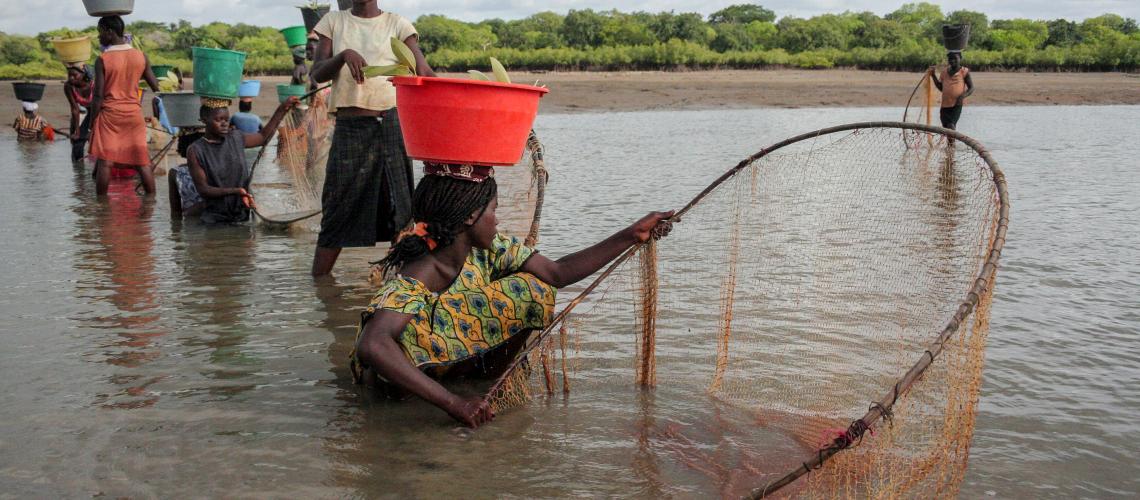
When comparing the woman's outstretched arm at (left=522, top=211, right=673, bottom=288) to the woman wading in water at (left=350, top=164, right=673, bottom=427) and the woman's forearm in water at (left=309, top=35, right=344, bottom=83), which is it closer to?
the woman wading in water at (left=350, top=164, right=673, bottom=427)

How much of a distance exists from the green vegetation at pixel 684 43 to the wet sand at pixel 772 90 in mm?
1009

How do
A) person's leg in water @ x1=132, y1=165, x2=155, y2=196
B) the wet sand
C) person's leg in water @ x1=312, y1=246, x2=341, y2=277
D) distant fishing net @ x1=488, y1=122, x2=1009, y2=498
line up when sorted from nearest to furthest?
1. distant fishing net @ x1=488, y1=122, x2=1009, y2=498
2. person's leg in water @ x1=312, y1=246, x2=341, y2=277
3. person's leg in water @ x1=132, y1=165, x2=155, y2=196
4. the wet sand

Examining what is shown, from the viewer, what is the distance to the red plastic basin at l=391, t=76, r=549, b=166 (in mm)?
2852

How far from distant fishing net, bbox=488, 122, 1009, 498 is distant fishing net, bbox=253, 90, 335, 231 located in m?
2.70

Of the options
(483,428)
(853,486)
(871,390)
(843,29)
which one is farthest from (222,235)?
(843,29)

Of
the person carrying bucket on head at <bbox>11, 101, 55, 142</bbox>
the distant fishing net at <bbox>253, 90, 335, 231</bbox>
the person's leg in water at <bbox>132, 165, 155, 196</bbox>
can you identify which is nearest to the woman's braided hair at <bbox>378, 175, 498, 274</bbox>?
the distant fishing net at <bbox>253, 90, 335, 231</bbox>

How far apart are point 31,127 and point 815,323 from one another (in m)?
13.0

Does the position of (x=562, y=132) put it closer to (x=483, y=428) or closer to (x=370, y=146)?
(x=370, y=146)

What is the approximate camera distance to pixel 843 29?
32562 mm

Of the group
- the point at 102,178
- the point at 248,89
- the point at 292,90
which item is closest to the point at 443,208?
the point at 102,178

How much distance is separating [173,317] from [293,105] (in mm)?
1764

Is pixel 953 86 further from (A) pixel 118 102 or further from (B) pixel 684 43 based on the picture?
(B) pixel 684 43

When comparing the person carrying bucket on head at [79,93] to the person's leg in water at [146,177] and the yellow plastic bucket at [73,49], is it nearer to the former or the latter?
the yellow plastic bucket at [73,49]

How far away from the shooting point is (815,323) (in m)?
3.92
